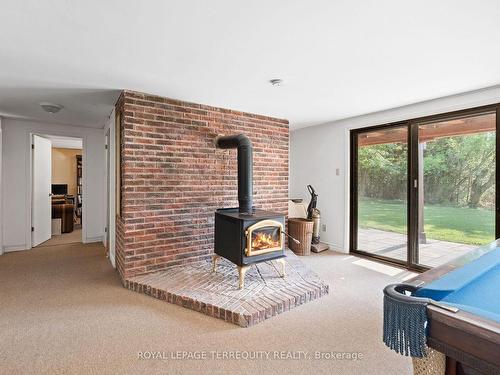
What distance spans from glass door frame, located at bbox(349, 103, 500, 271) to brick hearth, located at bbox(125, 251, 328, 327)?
4.85 ft

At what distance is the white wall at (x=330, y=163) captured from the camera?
4.04 meters

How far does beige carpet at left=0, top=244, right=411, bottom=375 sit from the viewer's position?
1.72 metres

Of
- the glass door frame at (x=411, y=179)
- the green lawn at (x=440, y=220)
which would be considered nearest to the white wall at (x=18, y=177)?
the glass door frame at (x=411, y=179)

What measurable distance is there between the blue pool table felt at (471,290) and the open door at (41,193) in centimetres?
557

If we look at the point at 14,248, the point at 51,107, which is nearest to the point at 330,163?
the point at 51,107

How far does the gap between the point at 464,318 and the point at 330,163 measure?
385 centimetres

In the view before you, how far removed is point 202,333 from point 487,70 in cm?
334

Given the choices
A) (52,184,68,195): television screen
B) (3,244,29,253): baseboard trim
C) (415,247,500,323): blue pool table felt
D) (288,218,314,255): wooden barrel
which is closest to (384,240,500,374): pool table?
(415,247,500,323): blue pool table felt

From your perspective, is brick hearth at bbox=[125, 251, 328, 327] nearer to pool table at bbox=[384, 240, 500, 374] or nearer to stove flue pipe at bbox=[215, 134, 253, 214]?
stove flue pipe at bbox=[215, 134, 253, 214]

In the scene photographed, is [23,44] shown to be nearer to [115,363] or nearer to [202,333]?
[115,363]

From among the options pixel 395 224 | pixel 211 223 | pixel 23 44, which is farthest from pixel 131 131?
pixel 395 224

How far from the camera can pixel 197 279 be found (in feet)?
9.48

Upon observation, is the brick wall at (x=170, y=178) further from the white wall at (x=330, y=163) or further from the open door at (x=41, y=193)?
the open door at (x=41, y=193)

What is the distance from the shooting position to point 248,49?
201 centimetres
